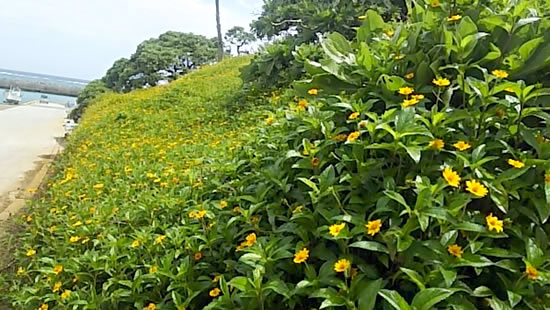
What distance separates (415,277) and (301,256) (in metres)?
0.22

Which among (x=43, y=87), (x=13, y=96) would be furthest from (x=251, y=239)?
(x=43, y=87)

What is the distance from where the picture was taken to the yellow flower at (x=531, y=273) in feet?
2.44

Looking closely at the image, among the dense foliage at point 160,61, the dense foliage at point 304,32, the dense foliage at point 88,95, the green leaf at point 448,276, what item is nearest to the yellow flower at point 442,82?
the green leaf at point 448,276

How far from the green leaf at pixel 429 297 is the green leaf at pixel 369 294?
0.07 metres

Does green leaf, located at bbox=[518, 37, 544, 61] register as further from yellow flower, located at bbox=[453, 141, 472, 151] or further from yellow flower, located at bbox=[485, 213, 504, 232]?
yellow flower, located at bbox=[485, 213, 504, 232]

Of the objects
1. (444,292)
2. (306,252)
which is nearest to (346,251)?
(306,252)

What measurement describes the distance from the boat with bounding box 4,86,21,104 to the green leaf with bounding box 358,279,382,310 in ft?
73.3

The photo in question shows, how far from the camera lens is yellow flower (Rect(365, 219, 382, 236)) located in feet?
2.62

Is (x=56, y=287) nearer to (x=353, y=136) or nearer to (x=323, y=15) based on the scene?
(x=353, y=136)

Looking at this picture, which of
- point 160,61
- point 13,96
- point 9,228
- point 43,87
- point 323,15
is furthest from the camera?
point 43,87

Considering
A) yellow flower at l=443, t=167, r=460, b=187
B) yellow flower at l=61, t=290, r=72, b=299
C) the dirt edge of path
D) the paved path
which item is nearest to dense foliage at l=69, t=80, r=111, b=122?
the paved path

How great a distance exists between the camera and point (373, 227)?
806 mm

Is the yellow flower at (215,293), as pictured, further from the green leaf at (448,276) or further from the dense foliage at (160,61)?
the dense foliage at (160,61)

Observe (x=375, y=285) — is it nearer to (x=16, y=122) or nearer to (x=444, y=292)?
(x=444, y=292)
